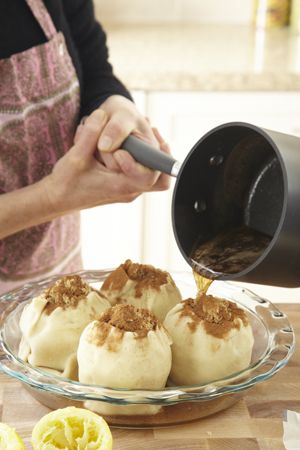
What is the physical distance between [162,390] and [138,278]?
0.19 metres

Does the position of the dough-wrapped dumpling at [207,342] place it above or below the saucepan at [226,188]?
below

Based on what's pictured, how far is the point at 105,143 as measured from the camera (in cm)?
102

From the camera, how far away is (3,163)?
3.66ft

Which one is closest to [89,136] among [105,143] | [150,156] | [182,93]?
[105,143]

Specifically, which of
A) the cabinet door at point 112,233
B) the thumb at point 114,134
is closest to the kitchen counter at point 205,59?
the cabinet door at point 112,233

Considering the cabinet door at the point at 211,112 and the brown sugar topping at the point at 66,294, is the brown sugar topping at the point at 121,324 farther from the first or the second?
the cabinet door at the point at 211,112

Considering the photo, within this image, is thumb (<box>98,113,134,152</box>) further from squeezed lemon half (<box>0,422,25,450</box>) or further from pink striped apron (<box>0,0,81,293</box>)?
squeezed lemon half (<box>0,422,25,450</box>)

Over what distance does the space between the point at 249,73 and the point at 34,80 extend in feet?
2.34

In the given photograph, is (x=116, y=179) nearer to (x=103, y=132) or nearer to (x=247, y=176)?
(x=103, y=132)

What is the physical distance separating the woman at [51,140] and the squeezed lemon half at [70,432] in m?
0.46

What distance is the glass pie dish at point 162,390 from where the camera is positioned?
671 mm

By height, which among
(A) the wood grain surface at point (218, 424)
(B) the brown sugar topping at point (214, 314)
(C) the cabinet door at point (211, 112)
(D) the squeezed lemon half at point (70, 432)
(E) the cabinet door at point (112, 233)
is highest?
(D) the squeezed lemon half at point (70, 432)

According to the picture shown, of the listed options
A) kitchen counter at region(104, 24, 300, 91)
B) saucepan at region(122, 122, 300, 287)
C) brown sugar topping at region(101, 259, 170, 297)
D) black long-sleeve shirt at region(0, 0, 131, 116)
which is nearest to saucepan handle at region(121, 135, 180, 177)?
saucepan at region(122, 122, 300, 287)

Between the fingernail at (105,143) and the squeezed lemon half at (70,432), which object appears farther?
the fingernail at (105,143)
